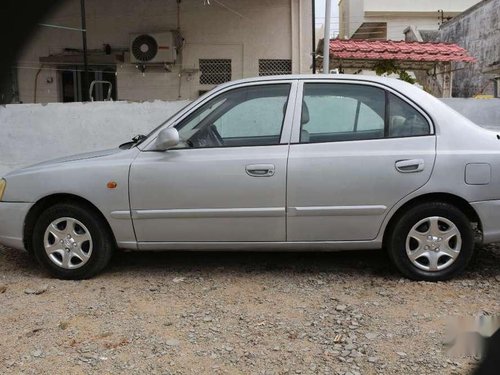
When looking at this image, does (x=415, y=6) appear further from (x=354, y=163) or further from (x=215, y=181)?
(x=215, y=181)

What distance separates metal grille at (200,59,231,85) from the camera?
10.0m

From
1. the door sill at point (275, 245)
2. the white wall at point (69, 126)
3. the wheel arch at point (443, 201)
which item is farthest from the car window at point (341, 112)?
the white wall at point (69, 126)

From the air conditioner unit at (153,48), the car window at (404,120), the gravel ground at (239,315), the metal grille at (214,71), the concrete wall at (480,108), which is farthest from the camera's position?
the metal grille at (214,71)

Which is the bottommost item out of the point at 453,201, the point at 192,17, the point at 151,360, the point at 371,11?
the point at 151,360

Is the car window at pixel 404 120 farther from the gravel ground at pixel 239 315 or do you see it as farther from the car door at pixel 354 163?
the gravel ground at pixel 239 315

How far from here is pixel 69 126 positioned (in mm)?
7395

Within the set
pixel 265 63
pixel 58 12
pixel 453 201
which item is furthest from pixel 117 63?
pixel 453 201

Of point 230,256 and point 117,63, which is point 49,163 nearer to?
point 230,256

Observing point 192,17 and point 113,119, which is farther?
point 192,17

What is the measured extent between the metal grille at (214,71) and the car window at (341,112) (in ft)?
19.7

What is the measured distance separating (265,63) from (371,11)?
49.1 feet

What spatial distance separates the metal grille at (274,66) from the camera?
9.89m

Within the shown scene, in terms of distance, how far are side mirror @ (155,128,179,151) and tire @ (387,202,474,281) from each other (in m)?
1.83

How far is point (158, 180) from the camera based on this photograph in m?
4.10
